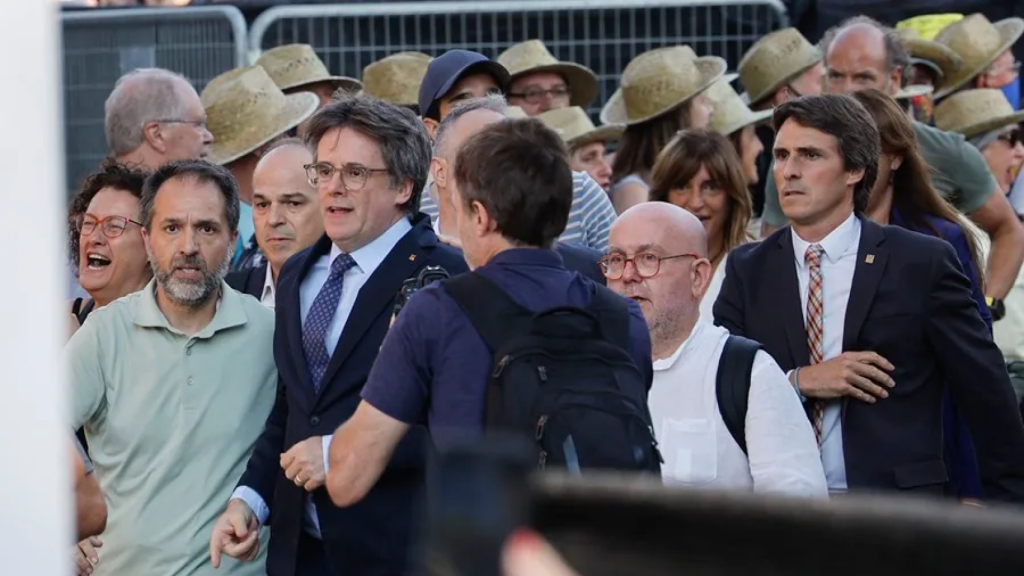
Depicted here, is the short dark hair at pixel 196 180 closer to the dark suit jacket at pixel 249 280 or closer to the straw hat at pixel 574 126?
the dark suit jacket at pixel 249 280

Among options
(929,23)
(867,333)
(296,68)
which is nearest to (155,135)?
(296,68)

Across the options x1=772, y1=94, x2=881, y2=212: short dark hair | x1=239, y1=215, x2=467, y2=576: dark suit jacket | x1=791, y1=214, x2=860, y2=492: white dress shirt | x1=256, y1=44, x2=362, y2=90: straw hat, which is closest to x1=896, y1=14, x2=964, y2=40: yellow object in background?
x1=256, y1=44, x2=362, y2=90: straw hat

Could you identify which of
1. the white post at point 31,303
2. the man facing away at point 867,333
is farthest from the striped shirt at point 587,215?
the white post at point 31,303

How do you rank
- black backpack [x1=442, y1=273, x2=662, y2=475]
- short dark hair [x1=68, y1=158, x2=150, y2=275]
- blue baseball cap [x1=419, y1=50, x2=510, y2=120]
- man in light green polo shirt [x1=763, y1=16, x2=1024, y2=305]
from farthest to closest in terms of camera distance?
man in light green polo shirt [x1=763, y1=16, x2=1024, y2=305]
blue baseball cap [x1=419, y1=50, x2=510, y2=120]
short dark hair [x1=68, y1=158, x2=150, y2=275]
black backpack [x1=442, y1=273, x2=662, y2=475]

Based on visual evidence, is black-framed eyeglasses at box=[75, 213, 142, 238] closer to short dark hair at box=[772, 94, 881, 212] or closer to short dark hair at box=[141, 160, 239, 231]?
short dark hair at box=[141, 160, 239, 231]

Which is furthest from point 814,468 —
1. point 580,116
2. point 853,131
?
point 580,116

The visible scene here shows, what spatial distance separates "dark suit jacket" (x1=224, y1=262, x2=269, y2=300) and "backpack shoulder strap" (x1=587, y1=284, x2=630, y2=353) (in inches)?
99.1

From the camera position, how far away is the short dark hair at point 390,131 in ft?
16.5

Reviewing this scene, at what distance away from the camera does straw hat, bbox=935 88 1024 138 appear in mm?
8625

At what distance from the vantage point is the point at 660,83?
Answer: 8367 millimetres

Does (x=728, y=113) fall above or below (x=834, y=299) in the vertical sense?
above

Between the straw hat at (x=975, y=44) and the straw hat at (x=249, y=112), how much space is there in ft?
11.1

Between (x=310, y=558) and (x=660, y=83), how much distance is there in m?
4.08

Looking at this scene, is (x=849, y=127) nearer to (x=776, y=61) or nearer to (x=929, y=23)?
(x=776, y=61)
